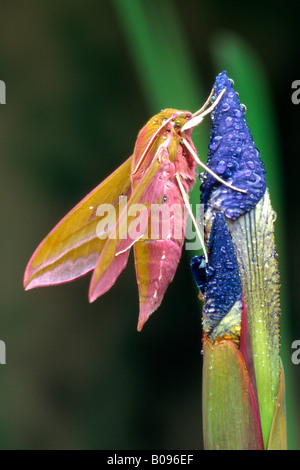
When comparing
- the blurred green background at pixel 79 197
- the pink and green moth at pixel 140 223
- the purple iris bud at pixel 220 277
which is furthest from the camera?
the blurred green background at pixel 79 197

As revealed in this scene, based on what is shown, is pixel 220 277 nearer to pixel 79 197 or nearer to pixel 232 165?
pixel 232 165

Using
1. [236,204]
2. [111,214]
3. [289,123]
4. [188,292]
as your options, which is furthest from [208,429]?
[289,123]

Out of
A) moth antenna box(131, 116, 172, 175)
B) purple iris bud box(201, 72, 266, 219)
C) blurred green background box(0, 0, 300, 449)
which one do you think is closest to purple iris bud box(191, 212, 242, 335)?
purple iris bud box(201, 72, 266, 219)

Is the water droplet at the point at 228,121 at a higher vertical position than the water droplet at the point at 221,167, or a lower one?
higher

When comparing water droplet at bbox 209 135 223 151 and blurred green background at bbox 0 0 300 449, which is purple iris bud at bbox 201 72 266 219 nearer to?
water droplet at bbox 209 135 223 151

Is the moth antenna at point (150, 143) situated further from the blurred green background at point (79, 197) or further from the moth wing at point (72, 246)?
the blurred green background at point (79, 197)

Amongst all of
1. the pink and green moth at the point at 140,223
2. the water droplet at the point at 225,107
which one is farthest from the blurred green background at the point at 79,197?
the water droplet at the point at 225,107

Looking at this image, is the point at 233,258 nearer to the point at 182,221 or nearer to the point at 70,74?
the point at 182,221
